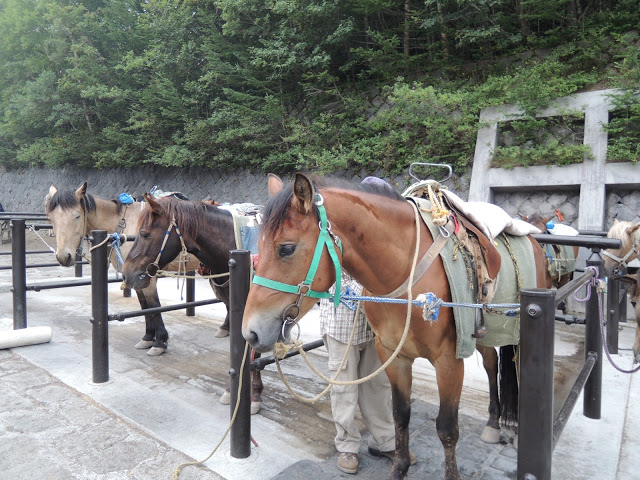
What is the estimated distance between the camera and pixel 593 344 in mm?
2717

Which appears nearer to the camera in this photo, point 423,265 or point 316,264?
point 316,264

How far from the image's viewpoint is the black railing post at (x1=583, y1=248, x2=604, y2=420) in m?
2.71

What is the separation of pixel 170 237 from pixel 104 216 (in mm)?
2617

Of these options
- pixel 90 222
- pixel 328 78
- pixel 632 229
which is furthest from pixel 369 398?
pixel 328 78

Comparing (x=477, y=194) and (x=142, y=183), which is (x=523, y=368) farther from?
(x=142, y=183)

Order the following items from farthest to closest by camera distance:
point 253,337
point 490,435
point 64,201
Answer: point 64,201
point 490,435
point 253,337

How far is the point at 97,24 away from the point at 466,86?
14.7 meters

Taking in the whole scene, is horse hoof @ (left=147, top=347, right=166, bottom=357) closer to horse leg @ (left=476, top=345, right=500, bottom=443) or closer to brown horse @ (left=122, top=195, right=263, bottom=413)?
brown horse @ (left=122, top=195, right=263, bottom=413)

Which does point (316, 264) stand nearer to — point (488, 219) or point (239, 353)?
point (239, 353)

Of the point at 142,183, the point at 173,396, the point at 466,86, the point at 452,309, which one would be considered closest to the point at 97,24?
the point at 142,183

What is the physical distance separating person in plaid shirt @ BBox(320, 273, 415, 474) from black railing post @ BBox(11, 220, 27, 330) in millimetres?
3838

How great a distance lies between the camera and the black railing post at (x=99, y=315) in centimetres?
349

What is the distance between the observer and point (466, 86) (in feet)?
26.1

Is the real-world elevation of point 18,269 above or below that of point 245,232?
below
